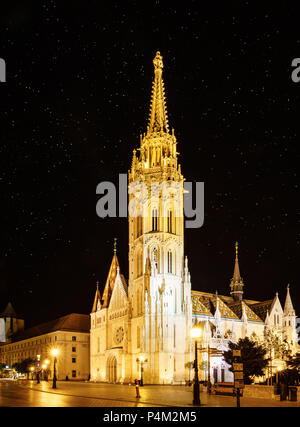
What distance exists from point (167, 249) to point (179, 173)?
13.1 m

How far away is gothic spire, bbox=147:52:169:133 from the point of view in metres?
89.1

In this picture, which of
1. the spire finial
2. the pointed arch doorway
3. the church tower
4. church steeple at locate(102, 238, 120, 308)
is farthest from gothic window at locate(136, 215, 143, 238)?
the spire finial

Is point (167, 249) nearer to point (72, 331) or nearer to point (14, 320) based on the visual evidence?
point (72, 331)

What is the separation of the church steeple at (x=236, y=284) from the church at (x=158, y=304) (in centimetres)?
900

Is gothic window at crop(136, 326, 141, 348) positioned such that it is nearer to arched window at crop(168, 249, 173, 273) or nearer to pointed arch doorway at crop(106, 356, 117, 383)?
pointed arch doorway at crop(106, 356, 117, 383)

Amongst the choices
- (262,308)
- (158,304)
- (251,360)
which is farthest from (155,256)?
(251,360)

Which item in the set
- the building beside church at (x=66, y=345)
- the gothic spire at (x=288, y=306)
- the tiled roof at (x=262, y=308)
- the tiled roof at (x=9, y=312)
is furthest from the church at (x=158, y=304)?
the tiled roof at (x=9, y=312)

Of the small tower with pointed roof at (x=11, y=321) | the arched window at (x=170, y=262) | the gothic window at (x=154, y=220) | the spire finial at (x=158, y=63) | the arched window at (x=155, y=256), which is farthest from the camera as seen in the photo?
the small tower with pointed roof at (x=11, y=321)

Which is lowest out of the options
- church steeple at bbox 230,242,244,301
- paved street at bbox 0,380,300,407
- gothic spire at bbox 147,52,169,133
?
paved street at bbox 0,380,300,407

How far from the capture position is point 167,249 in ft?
264

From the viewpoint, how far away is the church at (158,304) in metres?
74.9

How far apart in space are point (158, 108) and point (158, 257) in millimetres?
26151

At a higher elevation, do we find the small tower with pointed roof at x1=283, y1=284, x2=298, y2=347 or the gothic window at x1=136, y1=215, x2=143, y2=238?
the gothic window at x1=136, y1=215, x2=143, y2=238

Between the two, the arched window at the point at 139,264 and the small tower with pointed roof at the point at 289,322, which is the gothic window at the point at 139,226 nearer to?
the arched window at the point at 139,264
